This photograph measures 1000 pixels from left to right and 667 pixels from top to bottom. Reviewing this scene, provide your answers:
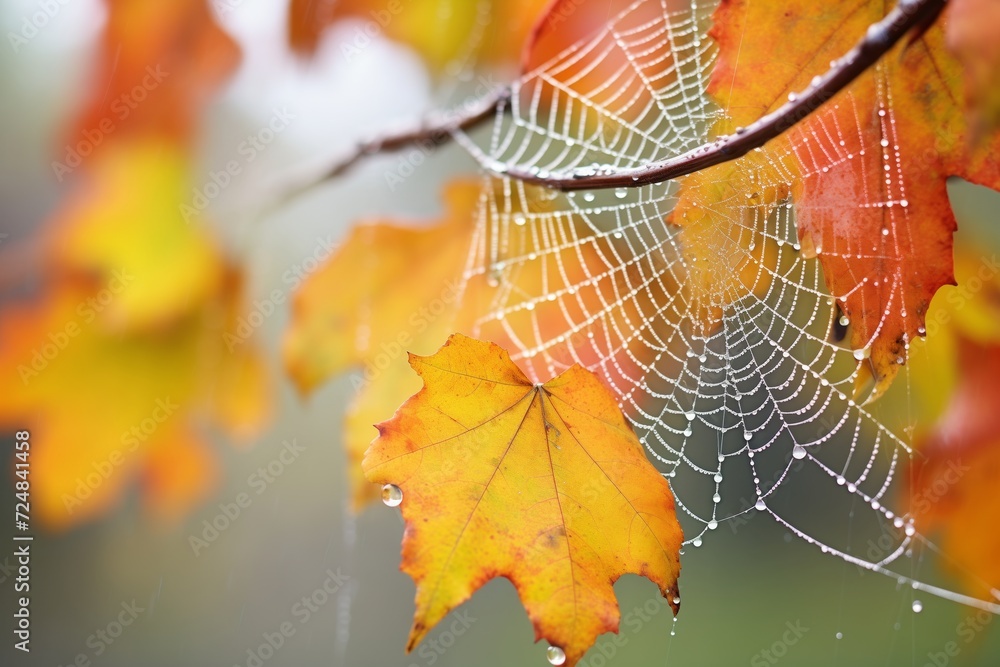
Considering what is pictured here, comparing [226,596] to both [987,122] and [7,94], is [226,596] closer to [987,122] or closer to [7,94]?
[7,94]

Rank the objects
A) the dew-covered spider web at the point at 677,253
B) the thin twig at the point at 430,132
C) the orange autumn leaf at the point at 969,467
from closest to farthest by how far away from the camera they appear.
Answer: the dew-covered spider web at the point at 677,253
the thin twig at the point at 430,132
the orange autumn leaf at the point at 969,467

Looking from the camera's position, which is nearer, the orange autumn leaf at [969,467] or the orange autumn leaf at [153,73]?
the orange autumn leaf at [969,467]

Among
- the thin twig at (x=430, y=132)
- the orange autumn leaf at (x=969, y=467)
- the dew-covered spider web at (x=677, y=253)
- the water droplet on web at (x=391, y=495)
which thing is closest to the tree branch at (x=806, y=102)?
the dew-covered spider web at (x=677, y=253)

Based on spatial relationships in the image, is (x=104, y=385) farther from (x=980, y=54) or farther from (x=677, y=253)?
(x=980, y=54)

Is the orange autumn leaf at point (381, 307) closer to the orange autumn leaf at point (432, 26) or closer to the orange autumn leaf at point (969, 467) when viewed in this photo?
the orange autumn leaf at point (432, 26)

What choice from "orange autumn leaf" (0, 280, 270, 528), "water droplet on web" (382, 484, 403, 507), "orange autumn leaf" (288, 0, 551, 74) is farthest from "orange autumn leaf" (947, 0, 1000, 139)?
"orange autumn leaf" (0, 280, 270, 528)

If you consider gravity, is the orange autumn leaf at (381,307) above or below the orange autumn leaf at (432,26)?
below
